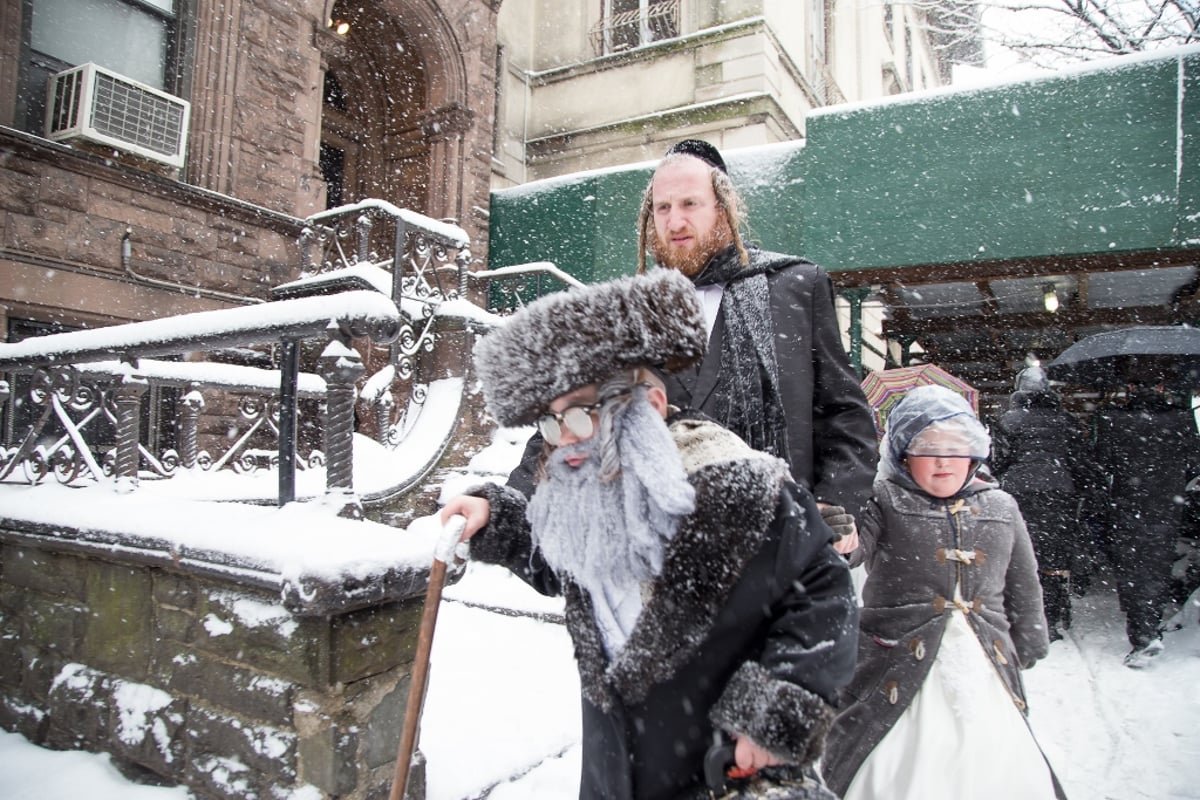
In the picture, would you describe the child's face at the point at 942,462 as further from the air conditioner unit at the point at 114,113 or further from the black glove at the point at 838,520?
the air conditioner unit at the point at 114,113

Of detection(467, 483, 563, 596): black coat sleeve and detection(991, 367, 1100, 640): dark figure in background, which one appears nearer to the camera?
detection(467, 483, 563, 596): black coat sleeve

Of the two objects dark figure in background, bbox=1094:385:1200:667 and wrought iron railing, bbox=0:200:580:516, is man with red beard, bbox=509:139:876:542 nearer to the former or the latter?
wrought iron railing, bbox=0:200:580:516

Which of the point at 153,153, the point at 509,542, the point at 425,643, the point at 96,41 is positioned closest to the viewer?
the point at 425,643

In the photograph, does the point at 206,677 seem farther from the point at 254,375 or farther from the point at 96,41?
the point at 96,41

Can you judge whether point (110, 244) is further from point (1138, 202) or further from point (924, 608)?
point (1138, 202)

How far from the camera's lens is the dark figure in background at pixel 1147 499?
529 centimetres

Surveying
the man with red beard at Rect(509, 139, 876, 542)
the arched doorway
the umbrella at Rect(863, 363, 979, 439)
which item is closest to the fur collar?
the man with red beard at Rect(509, 139, 876, 542)

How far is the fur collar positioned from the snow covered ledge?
1208 millimetres

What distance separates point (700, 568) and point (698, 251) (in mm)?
944

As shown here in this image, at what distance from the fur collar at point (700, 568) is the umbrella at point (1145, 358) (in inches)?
236

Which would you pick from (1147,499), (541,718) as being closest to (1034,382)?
(1147,499)

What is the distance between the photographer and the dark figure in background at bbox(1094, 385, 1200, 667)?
5.29 metres

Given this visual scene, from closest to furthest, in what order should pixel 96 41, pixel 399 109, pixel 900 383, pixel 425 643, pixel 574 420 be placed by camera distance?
pixel 574 420 < pixel 425 643 < pixel 900 383 < pixel 96 41 < pixel 399 109

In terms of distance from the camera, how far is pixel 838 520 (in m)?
1.80
